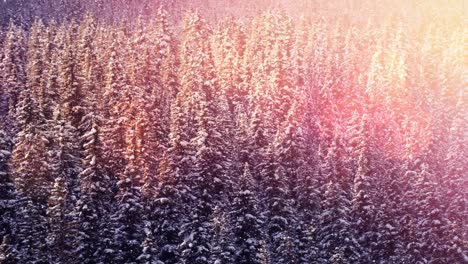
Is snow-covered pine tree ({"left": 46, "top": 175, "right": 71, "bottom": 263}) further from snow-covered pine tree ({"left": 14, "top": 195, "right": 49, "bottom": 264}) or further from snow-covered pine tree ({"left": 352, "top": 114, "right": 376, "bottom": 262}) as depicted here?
snow-covered pine tree ({"left": 352, "top": 114, "right": 376, "bottom": 262})

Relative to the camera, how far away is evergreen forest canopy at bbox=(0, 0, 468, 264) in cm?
4188

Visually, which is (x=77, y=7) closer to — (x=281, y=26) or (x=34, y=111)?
(x=281, y=26)

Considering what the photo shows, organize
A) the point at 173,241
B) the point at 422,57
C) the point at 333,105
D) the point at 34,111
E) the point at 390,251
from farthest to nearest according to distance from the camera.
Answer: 1. the point at 422,57
2. the point at 333,105
3. the point at 34,111
4. the point at 390,251
5. the point at 173,241

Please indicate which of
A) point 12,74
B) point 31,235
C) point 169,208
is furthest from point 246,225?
point 12,74

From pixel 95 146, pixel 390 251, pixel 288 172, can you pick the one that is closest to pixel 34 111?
pixel 95 146

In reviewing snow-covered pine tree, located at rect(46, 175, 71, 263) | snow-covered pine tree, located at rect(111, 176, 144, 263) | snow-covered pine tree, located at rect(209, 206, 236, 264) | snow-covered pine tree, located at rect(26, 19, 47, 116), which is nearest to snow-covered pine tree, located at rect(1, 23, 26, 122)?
snow-covered pine tree, located at rect(26, 19, 47, 116)

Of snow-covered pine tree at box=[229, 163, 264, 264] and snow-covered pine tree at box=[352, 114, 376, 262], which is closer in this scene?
snow-covered pine tree at box=[229, 163, 264, 264]

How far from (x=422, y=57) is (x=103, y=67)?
68018 millimetres

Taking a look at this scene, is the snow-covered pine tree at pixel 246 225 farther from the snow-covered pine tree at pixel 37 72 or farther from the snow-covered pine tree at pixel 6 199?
the snow-covered pine tree at pixel 37 72

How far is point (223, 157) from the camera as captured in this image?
48.9 m

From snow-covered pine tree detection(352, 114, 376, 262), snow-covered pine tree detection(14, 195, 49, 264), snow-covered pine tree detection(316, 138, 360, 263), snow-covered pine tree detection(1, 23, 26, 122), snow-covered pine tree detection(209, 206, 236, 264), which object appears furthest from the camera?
snow-covered pine tree detection(1, 23, 26, 122)

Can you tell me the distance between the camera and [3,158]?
46.1 meters

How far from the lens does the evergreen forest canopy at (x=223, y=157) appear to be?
41.9 metres

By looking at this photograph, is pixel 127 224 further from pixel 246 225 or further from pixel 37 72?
pixel 37 72
